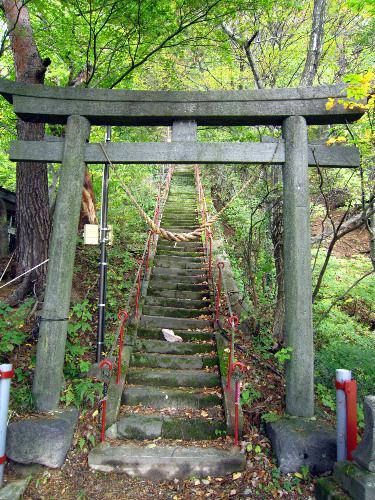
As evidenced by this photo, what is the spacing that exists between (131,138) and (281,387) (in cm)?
654

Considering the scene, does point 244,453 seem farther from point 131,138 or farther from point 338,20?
point 338,20

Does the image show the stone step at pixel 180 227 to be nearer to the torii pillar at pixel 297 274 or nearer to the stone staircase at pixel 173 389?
the stone staircase at pixel 173 389

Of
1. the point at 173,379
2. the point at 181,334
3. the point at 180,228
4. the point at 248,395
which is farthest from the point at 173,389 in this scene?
the point at 180,228

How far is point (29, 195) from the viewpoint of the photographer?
534cm

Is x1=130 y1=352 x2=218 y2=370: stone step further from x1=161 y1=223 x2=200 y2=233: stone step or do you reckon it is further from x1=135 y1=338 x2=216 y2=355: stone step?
x1=161 y1=223 x2=200 y2=233: stone step

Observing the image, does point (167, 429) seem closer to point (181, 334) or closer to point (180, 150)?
point (181, 334)

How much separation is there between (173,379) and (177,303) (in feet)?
6.24

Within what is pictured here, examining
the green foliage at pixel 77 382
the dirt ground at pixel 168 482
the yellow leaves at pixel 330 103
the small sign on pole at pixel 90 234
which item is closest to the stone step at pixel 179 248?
the small sign on pole at pixel 90 234

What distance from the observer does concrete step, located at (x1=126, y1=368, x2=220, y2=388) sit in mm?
4301

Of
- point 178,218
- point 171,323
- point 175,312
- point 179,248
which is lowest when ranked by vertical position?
point 171,323

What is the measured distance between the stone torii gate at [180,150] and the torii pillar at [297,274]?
0.04 ft

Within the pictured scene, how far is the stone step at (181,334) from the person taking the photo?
204 inches

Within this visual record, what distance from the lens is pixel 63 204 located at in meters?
3.86

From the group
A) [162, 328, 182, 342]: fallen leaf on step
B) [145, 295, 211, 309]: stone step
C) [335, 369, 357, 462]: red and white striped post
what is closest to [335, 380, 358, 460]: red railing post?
[335, 369, 357, 462]: red and white striped post
